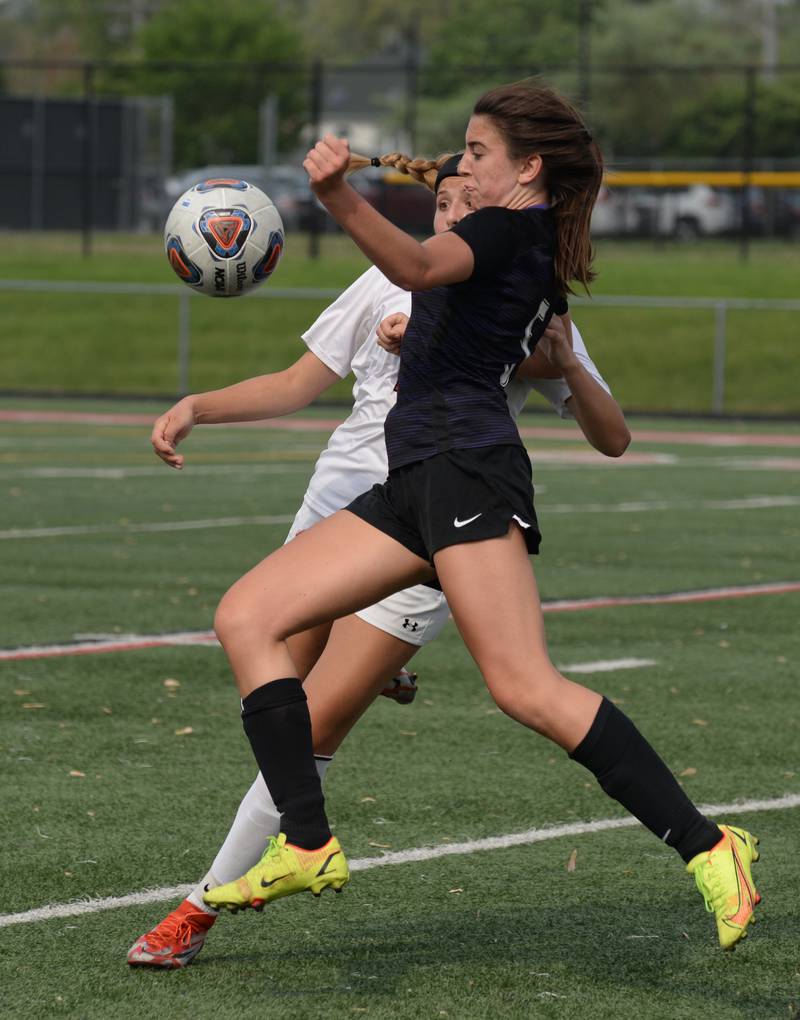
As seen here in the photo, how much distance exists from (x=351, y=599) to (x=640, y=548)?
893cm

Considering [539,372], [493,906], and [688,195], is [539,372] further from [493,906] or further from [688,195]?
[688,195]

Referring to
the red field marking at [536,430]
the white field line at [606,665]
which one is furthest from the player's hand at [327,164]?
the red field marking at [536,430]

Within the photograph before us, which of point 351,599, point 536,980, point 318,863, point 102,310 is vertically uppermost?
point 351,599

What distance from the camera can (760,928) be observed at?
5.04 m

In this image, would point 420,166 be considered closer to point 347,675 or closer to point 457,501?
point 457,501

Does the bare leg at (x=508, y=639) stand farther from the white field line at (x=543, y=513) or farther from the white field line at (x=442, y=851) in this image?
the white field line at (x=543, y=513)

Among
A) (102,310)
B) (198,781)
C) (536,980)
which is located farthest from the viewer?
(102,310)

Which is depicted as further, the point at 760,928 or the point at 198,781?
the point at 198,781

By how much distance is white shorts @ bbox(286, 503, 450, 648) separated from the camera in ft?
15.5

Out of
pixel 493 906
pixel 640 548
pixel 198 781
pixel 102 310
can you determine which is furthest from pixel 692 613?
pixel 102 310

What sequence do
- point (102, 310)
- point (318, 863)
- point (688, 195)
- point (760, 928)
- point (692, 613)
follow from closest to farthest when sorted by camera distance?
point (318, 863)
point (760, 928)
point (692, 613)
point (102, 310)
point (688, 195)

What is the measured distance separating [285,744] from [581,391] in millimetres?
1134

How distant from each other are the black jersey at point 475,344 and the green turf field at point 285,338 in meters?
22.8

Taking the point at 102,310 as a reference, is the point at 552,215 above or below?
above
